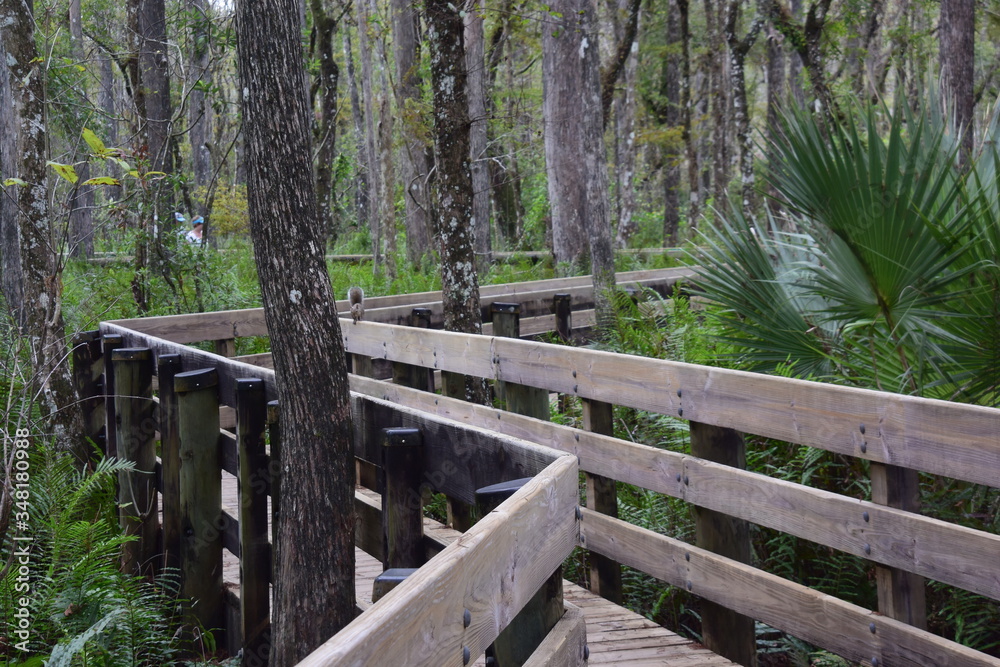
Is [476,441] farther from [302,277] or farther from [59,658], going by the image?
[59,658]

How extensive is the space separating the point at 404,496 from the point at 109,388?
4.49m

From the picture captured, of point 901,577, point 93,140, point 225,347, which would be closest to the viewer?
point 901,577

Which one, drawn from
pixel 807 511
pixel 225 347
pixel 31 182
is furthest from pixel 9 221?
pixel 807 511

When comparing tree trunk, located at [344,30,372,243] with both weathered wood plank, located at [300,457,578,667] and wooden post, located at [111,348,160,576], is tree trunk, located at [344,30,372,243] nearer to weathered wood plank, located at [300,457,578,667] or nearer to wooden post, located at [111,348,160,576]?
wooden post, located at [111,348,160,576]

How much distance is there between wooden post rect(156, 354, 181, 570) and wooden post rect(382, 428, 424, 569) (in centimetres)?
276

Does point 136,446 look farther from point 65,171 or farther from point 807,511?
point 807,511

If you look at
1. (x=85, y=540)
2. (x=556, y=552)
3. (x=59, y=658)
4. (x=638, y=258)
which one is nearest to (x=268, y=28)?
Result: (x=556, y=552)

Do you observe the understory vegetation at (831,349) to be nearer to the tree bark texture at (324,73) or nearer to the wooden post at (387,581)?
the wooden post at (387,581)

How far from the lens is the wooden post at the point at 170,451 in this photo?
5.73 m

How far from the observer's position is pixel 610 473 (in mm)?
5105

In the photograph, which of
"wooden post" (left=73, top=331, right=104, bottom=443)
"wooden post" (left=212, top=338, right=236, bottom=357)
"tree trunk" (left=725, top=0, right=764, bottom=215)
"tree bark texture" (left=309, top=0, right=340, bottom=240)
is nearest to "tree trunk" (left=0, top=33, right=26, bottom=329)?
"wooden post" (left=73, top=331, right=104, bottom=443)

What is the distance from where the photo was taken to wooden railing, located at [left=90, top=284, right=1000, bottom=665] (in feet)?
11.2

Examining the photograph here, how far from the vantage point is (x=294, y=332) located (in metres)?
3.72

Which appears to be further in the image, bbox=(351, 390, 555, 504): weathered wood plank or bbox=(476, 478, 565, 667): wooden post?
bbox=(351, 390, 555, 504): weathered wood plank
